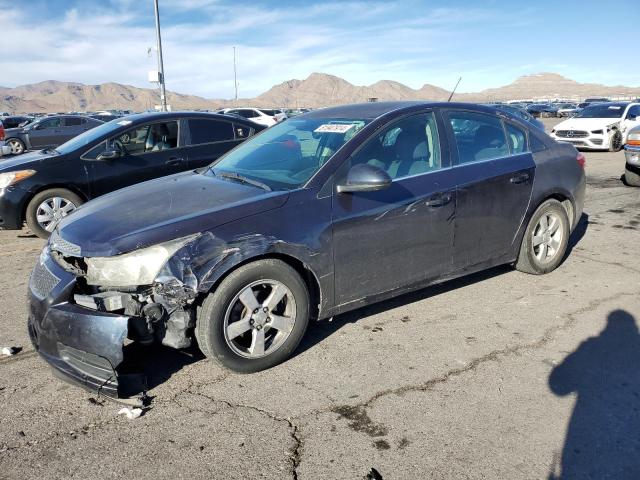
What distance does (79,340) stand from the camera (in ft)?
9.60

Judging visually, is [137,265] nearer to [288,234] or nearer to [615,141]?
[288,234]

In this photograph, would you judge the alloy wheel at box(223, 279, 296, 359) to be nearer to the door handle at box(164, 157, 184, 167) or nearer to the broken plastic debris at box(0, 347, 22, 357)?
the broken plastic debris at box(0, 347, 22, 357)

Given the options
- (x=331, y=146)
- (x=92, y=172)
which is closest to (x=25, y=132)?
(x=92, y=172)

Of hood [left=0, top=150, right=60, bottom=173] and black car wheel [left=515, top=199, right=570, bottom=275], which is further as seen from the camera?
hood [left=0, top=150, right=60, bottom=173]

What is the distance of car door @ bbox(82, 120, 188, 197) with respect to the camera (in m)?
6.87

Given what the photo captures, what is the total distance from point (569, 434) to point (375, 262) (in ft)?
5.25

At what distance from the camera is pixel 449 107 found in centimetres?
439

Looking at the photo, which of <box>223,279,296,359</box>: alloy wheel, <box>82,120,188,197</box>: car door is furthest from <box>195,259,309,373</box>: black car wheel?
<box>82,120,188,197</box>: car door

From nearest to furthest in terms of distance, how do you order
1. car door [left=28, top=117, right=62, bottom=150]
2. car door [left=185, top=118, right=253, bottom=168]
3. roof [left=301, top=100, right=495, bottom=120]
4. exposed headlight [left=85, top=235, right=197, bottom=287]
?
exposed headlight [left=85, top=235, right=197, bottom=287] < roof [left=301, top=100, right=495, bottom=120] < car door [left=185, top=118, right=253, bottom=168] < car door [left=28, top=117, right=62, bottom=150]

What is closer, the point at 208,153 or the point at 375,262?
the point at 375,262

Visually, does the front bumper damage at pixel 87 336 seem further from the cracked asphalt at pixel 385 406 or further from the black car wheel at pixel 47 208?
the black car wheel at pixel 47 208

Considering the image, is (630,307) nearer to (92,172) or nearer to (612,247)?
(612,247)

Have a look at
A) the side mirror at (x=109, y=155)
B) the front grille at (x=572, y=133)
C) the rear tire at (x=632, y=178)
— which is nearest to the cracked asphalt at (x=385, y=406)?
the side mirror at (x=109, y=155)

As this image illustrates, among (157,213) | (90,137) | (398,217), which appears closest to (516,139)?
(398,217)
